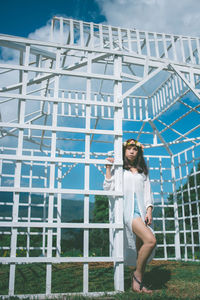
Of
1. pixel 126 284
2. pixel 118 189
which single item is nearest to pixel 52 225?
pixel 118 189

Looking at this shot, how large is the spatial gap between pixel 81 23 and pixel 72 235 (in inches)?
298

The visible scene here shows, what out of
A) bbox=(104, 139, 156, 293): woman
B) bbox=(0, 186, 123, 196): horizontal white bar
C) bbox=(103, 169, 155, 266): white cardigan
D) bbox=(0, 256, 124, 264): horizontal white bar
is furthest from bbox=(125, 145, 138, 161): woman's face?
bbox=(0, 256, 124, 264): horizontal white bar

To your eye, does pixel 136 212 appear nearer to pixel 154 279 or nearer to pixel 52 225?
pixel 52 225

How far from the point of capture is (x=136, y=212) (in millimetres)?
3004

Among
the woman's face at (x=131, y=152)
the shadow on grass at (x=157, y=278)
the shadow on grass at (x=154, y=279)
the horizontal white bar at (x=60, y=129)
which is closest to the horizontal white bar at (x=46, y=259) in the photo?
the shadow on grass at (x=154, y=279)

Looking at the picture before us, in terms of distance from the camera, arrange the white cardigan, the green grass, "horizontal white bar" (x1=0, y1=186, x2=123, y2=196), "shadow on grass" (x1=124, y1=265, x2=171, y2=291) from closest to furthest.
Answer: the green grass → "horizontal white bar" (x1=0, y1=186, x2=123, y2=196) → the white cardigan → "shadow on grass" (x1=124, y1=265, x2=171, y2=291)

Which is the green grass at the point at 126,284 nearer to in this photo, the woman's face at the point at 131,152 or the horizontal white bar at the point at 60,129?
the woman's face at the point at 131,152

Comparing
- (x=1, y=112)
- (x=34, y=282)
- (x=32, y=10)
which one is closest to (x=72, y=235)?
(x=1, y=112)

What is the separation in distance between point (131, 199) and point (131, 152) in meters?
0.63

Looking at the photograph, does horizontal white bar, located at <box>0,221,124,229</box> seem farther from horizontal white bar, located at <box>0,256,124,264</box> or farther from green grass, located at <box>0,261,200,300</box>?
green grass, located at <box>0,261,200,300</box>

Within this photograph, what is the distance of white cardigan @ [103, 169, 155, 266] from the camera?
2986mm

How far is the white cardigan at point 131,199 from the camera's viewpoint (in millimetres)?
2986

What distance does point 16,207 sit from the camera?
9.19 feet

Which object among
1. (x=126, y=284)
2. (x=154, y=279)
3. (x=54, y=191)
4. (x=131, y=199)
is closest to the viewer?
(x=54, y=191)
